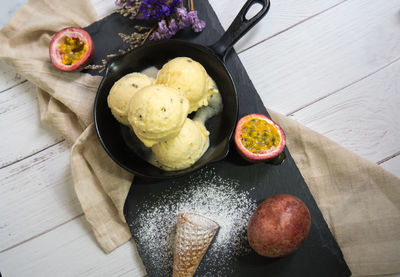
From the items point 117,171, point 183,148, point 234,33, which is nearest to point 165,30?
A: point 234,33

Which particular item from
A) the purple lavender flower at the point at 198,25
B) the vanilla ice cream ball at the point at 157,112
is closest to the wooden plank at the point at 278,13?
the purple lavender flower at the point at 198,25

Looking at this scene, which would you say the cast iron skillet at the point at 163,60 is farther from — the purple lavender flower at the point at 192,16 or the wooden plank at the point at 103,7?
the wooden plank at the point at 103,7

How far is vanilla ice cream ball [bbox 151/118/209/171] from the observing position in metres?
1.34

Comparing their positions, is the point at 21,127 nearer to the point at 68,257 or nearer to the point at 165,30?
the point at 68,257

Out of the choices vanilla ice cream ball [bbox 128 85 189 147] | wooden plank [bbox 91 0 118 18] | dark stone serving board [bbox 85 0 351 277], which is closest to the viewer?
vanilla ice cream ball [bbox 128 85 189 147]

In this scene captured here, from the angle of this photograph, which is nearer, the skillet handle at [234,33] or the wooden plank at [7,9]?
the skillet handle at [234,33]

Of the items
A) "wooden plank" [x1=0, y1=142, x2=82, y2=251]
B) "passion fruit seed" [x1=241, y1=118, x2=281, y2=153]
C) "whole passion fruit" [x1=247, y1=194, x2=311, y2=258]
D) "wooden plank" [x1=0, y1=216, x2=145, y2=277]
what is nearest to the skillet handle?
"passion fruit seed" [x1=241, y1=118, x2=281, y2=153]

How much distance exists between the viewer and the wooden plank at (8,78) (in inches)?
65.0

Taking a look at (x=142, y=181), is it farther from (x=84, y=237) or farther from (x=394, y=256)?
(x=394, y=256)

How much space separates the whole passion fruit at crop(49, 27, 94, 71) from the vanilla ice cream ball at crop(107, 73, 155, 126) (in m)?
0.24

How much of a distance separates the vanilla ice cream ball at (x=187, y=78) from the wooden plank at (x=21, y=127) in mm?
643

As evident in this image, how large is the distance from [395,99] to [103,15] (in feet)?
4.76

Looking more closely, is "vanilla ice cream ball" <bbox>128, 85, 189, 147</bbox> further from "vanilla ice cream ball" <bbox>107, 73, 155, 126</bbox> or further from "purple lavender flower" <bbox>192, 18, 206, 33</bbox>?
"purple lavender flower" <bbox>192, 18, 206, 33</bbox>

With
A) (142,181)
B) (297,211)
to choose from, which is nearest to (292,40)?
(297,211)
